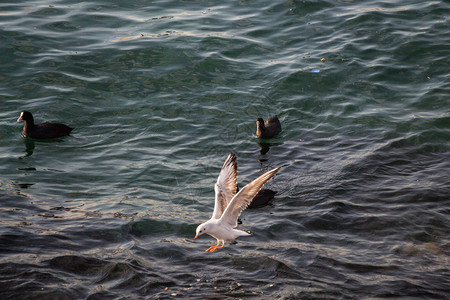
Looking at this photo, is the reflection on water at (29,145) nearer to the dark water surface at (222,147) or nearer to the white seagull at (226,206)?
the dark water surface at (222,147)

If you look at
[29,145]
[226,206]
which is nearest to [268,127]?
[226,206]

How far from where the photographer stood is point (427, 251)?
977 cm

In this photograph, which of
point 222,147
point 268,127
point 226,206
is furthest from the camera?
point 268,127

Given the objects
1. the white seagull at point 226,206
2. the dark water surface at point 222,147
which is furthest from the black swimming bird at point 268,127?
the white seagull at point 226,206

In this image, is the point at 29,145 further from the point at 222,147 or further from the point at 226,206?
the point at 226,206

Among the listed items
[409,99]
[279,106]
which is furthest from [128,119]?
[409,99]

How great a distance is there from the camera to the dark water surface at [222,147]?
30.6 feet

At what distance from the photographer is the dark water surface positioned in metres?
9.32

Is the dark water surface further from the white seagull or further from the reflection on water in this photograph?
the white seagull

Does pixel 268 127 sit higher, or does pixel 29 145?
pixel 29 145

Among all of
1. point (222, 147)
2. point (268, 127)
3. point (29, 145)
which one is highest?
point (29, 145)

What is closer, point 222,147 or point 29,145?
point 222,147

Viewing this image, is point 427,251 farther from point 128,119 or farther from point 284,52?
point 284,52

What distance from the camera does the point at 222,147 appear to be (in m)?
14.2
